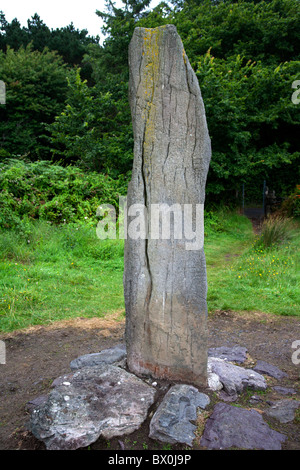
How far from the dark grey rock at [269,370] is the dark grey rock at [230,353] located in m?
0.16

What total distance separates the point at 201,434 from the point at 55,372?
5.54 feet

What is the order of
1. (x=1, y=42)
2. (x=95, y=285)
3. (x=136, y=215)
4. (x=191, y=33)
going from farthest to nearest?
(x=1, y=42) → (x=191, y=33) → (x=95, y=285) → (x=136, y=215)

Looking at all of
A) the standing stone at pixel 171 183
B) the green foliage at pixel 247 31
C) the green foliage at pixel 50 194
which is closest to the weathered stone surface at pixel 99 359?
the standing stone at pixel 171 183

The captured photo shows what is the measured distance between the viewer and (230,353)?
374cm

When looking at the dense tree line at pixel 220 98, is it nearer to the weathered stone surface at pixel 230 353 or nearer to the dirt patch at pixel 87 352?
the dirt patch at pixel 87 352

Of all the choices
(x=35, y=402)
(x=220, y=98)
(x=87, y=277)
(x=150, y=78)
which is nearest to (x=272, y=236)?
(x=87, y=277)

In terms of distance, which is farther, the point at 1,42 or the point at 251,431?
the point at 1,42

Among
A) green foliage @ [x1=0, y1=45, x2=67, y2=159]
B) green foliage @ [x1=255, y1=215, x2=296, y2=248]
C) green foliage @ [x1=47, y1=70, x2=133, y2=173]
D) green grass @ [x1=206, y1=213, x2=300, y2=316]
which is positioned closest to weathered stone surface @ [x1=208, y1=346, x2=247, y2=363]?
green grass @ [x1=206, y1=213, x2=300, y2=316]

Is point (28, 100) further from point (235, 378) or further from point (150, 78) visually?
point (235, 378)

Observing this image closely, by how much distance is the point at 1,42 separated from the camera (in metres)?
20.7

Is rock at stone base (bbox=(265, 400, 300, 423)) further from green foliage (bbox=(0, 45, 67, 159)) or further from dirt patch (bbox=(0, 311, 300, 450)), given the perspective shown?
green foliage (bbox=(0, 45, 67, 159))

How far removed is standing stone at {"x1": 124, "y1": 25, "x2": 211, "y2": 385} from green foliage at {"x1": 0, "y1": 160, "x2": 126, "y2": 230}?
16.6ft

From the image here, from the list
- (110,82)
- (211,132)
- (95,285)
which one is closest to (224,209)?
(211,132)
